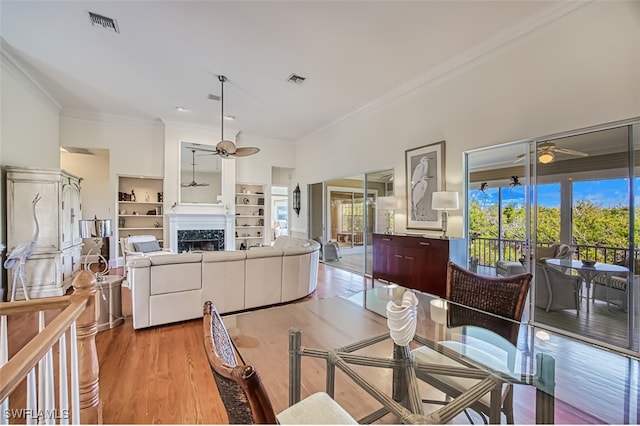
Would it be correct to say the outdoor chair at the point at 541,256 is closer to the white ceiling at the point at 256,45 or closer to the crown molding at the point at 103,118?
the white ceiling at the point at 256,45

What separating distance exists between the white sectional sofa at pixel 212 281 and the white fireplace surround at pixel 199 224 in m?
3.14

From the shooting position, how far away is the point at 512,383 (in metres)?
1.45

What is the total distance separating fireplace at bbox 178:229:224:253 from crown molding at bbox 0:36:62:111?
3505 millimetres

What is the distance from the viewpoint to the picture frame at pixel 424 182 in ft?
13.5

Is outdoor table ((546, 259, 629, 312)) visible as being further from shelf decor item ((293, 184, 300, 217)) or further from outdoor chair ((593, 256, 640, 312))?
shelf decor item ((293, 184, 300, 217))

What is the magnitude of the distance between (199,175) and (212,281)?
4.34 meters

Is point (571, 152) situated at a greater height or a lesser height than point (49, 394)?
greater

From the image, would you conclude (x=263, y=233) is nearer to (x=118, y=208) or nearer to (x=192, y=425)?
(x=118, y=208)

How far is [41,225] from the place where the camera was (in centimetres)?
412

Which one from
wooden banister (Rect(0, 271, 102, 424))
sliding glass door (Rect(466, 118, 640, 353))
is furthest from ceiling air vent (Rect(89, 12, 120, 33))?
sliding glass door (Rect(466, 118, 640, 353))

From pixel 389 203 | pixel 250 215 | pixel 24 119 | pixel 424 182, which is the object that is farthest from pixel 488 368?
pixel 250 215

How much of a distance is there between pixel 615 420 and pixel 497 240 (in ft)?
7.35

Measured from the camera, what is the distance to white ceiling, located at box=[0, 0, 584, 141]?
284 centimetres

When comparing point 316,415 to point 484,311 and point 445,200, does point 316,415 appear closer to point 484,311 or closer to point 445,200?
point 484,311
